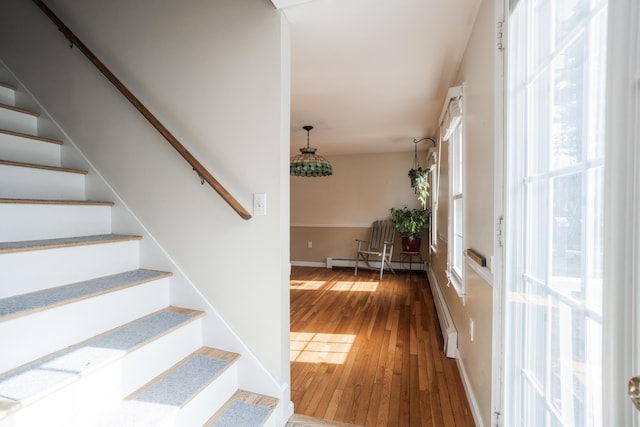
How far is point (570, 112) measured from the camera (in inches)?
30.0

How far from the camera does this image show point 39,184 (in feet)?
5.57

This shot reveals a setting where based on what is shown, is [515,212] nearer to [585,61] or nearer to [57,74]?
[585,61]

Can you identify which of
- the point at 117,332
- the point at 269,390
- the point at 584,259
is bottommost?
the point at 269,390

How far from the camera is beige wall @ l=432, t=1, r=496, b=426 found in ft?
4.75

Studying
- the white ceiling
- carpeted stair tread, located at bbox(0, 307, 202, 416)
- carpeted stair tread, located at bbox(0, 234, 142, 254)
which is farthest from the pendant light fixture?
carpeted stair tread, located at bbox(0, 307, 202, 416)

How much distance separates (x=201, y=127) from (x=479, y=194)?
5.19ft

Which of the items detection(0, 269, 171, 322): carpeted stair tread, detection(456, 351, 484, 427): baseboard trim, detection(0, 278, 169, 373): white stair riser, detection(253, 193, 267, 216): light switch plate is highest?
detection(253, 193, 267, 216): light switch plate

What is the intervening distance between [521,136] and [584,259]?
1.91ft

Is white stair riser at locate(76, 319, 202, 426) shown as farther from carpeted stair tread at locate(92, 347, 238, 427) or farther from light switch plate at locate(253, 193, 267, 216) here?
light switch plate at locate(253, 193, 267, 216)

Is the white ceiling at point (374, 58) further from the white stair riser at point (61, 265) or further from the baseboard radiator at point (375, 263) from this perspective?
the baseboard radiator at point (375, 263)

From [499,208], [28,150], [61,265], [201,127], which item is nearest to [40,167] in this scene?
[28,150]

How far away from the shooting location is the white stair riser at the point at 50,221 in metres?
1.44

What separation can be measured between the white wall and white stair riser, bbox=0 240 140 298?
23 cm

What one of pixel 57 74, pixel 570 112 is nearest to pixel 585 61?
pixel 570 112
